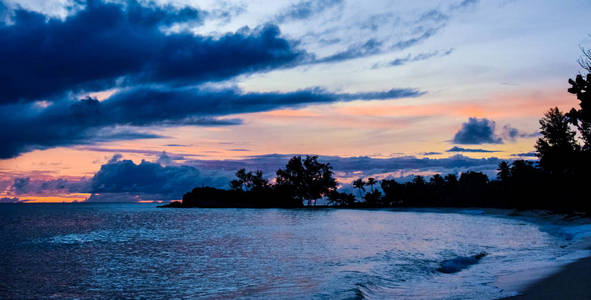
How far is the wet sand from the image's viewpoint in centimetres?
1187

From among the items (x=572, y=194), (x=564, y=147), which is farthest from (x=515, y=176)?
(x=564, y=147)

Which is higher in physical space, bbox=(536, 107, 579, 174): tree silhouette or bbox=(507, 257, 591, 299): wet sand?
bbox=(536, 107, 579, 174): tree silhouette

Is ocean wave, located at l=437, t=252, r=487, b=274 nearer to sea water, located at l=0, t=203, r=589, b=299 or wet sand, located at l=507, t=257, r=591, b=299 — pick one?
sea water, located at l=0, t=203, r=589, b=299

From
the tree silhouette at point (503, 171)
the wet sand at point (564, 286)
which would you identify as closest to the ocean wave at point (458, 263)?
the wet sand at point (564, 286)

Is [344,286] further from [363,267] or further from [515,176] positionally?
[515,176]

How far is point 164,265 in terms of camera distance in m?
24.8

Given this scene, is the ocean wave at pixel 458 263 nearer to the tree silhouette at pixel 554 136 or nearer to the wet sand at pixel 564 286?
the wet sand at pixel 564 286

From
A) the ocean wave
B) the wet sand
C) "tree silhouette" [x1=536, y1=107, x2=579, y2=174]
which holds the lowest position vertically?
the ocean wave

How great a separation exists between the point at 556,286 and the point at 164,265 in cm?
2057

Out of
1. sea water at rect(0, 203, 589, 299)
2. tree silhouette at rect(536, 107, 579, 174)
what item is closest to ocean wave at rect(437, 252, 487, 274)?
sea water at rect(0, 203, 589, 299)

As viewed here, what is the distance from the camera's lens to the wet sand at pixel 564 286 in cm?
1187

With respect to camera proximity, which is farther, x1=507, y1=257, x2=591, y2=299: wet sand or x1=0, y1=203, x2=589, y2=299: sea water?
x1=0, y1=203, x2=589, y2=299: sea water

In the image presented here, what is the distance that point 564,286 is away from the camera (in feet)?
43.4

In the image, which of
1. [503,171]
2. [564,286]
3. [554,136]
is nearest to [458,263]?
[564,286]
